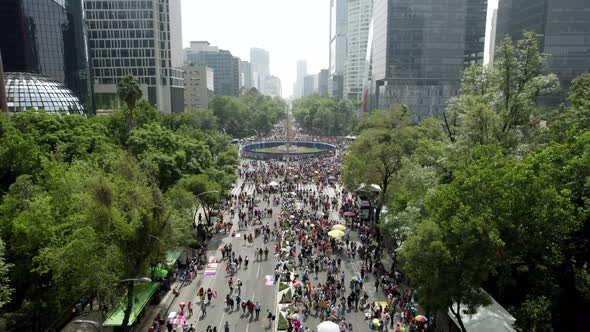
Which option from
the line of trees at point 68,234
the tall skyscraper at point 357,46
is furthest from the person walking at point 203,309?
the tall skyscraper at point 357,46

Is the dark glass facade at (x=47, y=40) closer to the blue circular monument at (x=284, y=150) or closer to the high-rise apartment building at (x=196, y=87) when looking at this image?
the blue circular monument at (x=284, y=150)

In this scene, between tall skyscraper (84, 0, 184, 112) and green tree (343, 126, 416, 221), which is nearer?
green tree (343, 126, 416, 221)

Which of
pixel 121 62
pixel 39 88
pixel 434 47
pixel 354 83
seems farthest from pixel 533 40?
pixel 354 83

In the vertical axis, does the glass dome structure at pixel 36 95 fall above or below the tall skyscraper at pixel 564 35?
below

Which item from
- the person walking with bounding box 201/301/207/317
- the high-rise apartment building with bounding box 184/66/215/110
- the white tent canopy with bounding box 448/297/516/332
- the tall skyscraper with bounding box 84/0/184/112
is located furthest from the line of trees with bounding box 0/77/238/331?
the high-rise apartment building with bounding box 184/66/215/110

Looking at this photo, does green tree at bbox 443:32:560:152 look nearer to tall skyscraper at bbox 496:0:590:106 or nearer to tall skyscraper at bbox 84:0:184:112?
tall skyscraper at bbox 496:0:590:106

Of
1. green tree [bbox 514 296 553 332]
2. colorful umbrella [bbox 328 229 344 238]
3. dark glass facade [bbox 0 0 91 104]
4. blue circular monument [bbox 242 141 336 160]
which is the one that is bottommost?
colorful umbrella [bbox 328 229 344 238]

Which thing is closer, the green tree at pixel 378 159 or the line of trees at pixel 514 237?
the line of trees at pixel 514 237

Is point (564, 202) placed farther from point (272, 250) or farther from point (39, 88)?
point (39, 88)
